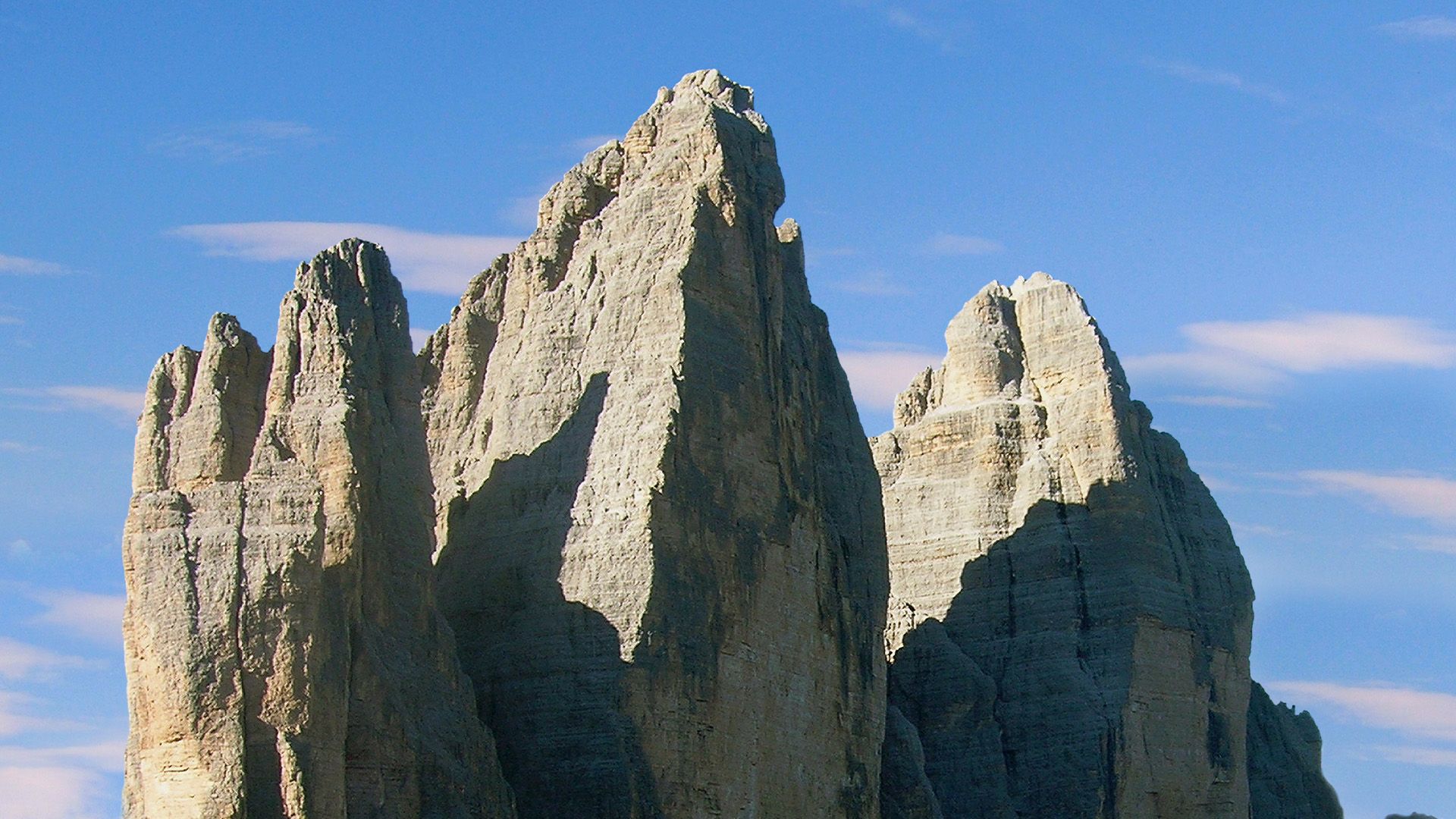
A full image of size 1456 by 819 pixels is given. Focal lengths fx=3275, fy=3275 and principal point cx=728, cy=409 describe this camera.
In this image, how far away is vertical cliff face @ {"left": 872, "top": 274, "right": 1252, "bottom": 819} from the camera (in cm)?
7244

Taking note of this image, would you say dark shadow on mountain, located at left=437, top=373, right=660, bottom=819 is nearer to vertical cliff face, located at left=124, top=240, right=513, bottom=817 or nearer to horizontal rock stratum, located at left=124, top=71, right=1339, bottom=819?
horizontal rock stratum, located at left=124, top=71, right=1339, bottom=819

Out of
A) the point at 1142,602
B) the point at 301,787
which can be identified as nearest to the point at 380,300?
the point at 301,787

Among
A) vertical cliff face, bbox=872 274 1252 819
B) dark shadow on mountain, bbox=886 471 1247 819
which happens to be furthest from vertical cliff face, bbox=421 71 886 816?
vertical cliff face, bbox=872 274 1252 819

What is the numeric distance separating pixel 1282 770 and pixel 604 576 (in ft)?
101

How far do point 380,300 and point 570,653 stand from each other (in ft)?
22.3

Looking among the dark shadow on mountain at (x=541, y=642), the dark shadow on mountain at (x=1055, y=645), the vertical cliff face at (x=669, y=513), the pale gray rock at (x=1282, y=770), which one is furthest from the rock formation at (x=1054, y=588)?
the dark shadow on mountain at (x=541, y=642)

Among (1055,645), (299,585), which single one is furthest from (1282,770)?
(299,585)

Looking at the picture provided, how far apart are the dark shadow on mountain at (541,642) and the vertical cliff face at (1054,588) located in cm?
1652

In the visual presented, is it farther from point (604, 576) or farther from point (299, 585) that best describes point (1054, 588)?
point (299, 585)

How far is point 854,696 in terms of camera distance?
2375 inches

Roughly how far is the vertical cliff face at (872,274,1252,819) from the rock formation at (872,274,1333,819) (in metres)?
0.05

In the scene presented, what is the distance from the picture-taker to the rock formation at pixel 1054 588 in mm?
72438

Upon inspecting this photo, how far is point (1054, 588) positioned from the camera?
74.9 m

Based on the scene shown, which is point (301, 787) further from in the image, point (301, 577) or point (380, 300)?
A: point (380, 300)
